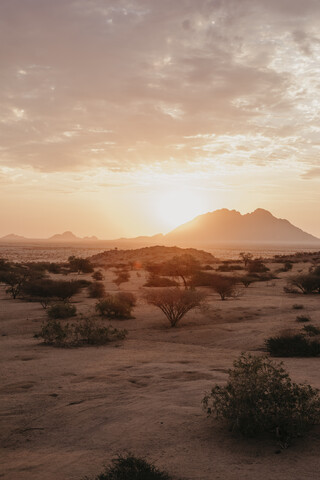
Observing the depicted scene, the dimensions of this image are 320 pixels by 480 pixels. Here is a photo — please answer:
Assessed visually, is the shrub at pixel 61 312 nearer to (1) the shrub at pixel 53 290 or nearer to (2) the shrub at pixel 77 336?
(2) the shrub at pixel 77 336

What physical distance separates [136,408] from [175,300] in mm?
10728

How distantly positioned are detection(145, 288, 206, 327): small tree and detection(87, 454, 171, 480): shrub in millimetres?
13287

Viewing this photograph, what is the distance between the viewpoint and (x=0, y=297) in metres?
30.6

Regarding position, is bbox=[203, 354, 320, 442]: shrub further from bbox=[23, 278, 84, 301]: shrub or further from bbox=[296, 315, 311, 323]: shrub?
bbox=[23, 278, 84, 301]: shrub

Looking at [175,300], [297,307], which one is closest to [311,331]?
[175,300]

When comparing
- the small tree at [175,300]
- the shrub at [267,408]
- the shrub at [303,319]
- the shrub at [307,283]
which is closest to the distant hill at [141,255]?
the shrub at [307,283]

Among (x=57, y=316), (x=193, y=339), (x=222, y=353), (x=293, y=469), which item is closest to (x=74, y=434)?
(x=293, y=469)

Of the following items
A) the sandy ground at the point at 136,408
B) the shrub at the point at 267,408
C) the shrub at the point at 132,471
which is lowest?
the sandy ground at the point at 136,408

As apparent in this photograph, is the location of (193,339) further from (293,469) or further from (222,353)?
(293,469)

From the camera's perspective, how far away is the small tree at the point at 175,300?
766 inches

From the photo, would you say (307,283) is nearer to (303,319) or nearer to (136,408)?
(303,319)

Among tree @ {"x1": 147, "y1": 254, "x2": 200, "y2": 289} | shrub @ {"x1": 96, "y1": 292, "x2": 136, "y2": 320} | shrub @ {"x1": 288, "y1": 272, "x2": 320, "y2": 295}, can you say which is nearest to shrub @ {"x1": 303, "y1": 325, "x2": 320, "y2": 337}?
shrub @ {"x1": 96, "y1": 292, "x2": 136, "y2": 320}

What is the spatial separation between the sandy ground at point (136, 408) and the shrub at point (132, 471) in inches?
15.6

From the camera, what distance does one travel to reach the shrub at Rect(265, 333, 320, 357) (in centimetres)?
1381
